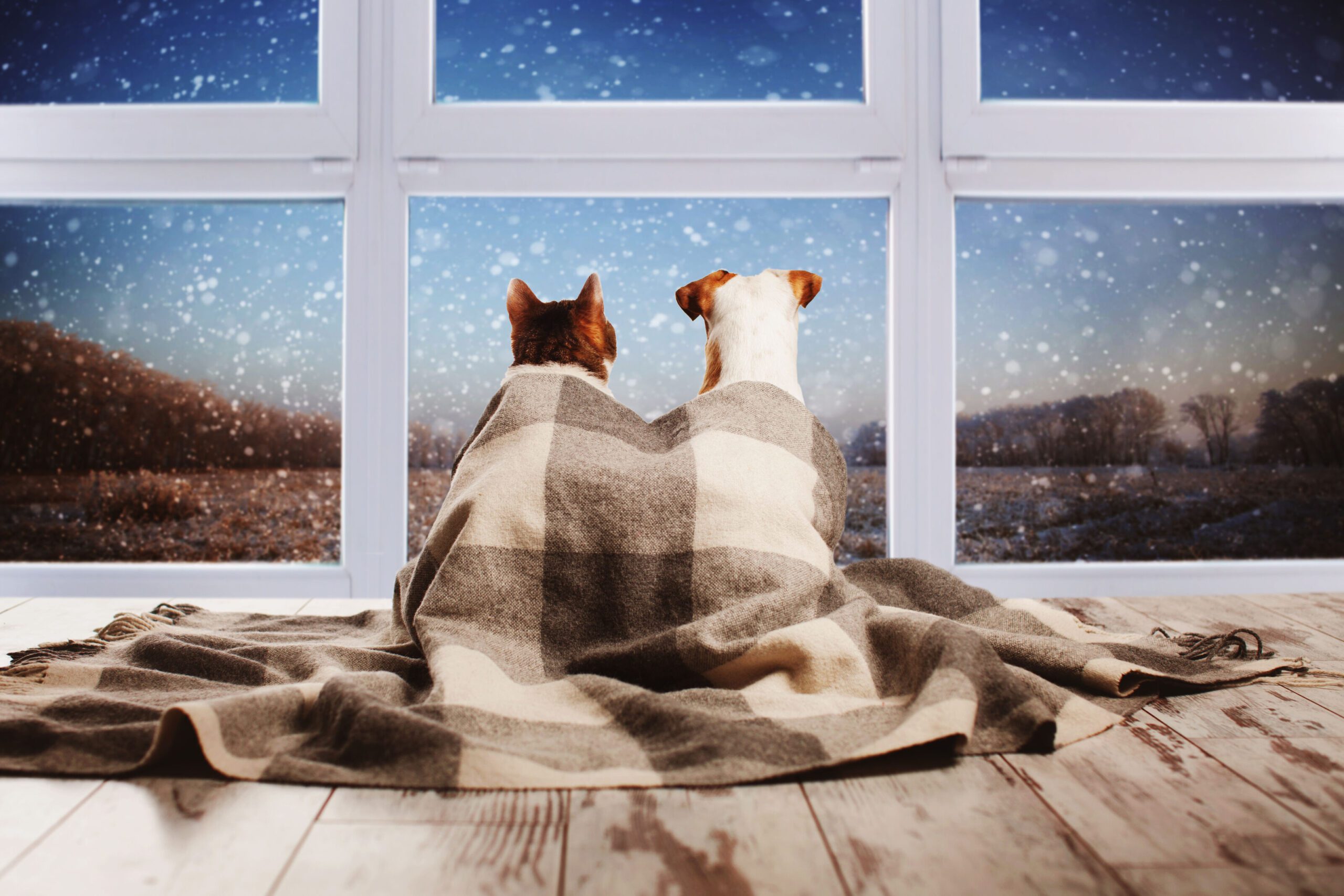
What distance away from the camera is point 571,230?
2.11 m

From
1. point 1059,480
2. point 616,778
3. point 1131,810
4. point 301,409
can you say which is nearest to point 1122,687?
point 1131,810

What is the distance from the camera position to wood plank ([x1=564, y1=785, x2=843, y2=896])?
2.24 ft

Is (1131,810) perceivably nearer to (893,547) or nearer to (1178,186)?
(893,547)

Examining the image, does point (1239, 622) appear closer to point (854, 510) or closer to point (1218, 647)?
point (1218, 647)

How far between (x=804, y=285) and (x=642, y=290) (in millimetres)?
740

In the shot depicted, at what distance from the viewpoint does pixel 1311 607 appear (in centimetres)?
169

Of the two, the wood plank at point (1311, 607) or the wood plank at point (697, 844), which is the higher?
the wood plank at point (1311, 607)

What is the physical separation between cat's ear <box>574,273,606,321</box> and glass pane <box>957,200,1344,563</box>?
108cm

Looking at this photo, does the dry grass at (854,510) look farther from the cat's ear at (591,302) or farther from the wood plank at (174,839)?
the wood plank at (174,839)

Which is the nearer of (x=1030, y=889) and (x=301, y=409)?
(x=1030, y=889)

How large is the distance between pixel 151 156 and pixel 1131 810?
2.30 metres

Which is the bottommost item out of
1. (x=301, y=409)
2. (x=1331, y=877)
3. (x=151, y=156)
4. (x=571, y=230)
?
(x=1331, y=877)

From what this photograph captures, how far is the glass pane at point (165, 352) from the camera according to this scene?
208cm

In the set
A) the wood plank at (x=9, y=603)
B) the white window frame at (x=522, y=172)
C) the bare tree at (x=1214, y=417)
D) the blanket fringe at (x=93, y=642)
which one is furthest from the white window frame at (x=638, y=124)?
the wood plank at (x=9, y=603)
